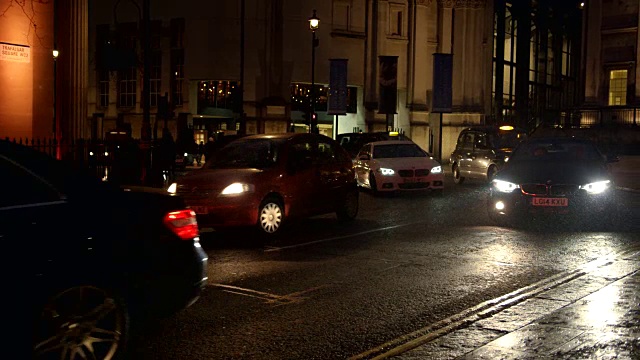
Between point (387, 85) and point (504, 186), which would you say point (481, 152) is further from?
point (387, 85)

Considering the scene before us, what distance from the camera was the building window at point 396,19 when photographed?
185 feet

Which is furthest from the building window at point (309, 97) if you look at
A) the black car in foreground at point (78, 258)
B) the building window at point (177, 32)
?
the black car in foreground at point (78, 258)

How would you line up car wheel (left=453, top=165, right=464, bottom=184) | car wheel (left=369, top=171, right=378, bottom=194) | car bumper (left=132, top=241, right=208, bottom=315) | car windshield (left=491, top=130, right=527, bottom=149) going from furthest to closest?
car wheel (left=453, top=165, right=464, bottom=184) → car windshield (left=491, top=130, right=527, bottom=149) → car wheel (left=369, top=171, right=378, bottom=194) → car bumper (left=132, top=241, right=208, bottom=315)

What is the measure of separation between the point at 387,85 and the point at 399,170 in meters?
24.7

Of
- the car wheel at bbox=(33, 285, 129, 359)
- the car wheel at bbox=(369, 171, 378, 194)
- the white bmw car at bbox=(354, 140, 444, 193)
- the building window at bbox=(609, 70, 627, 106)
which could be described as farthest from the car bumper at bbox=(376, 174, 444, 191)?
the building window at bbox=(609, 70, 627, 106)

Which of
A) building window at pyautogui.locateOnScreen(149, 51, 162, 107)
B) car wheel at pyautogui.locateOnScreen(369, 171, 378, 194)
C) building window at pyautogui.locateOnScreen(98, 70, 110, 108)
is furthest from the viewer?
building window at pyautogui.locateOnScreen(98, 70, 110, 108)

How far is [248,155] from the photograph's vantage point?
1417cm

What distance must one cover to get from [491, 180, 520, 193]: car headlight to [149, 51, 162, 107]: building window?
41.5 m

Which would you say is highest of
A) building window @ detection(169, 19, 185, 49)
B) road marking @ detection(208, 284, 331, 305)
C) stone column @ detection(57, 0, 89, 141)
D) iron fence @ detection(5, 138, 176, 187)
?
building window @ detection(169, 19, 185, 49)

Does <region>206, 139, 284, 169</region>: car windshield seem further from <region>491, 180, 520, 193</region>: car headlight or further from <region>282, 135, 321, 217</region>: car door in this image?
<region>491, 180, 520, 193</region>: car headlight

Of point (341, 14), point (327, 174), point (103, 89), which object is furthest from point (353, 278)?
point (103, 89)

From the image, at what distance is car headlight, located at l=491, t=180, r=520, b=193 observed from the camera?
1406cm

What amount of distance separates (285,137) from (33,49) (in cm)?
1118

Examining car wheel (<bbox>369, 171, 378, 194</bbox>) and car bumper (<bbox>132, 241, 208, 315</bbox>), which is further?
car wheel (<bbox>369, 171, 378, 194</bbox>)
